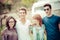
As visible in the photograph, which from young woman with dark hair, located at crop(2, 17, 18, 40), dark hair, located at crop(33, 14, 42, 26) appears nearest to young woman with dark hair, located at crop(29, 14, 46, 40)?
dark hair, located at crop(33, 14, 42, 26)

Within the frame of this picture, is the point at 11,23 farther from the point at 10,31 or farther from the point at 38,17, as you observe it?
the point at 38,17

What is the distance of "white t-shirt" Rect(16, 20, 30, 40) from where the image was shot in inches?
55.7

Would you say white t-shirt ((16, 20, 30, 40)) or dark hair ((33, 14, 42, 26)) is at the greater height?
dark hair ((33, 14, 42, 26))

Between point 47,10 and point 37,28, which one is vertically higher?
point 47,10

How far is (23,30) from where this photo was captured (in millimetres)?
1421

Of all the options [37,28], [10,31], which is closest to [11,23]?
[10,31]

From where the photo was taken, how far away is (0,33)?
4.65 feet

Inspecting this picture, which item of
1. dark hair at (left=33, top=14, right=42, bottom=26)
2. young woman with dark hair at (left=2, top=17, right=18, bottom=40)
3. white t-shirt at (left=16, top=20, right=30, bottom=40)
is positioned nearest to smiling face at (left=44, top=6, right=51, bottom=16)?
dark hair at (left=33, top=14, right=42, bottom=26)

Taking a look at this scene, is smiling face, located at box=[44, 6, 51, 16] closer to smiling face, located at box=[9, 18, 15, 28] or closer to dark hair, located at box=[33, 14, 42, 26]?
dark hair, located at box=[33, 14, 42, 26]

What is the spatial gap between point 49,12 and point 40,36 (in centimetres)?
24

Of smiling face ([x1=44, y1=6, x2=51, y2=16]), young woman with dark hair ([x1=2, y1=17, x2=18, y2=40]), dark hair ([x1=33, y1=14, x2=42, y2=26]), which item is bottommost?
young woman with dark hair ([x1=2, y1=17, x2=18, y2=40])

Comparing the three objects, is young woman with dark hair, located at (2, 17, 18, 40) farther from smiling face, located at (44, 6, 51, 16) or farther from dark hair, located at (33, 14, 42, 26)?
smiling face, located at (44, 6, 51, 16)

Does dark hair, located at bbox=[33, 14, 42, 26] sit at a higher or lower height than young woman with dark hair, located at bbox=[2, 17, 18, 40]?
higher

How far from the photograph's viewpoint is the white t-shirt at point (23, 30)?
55.7 inches
